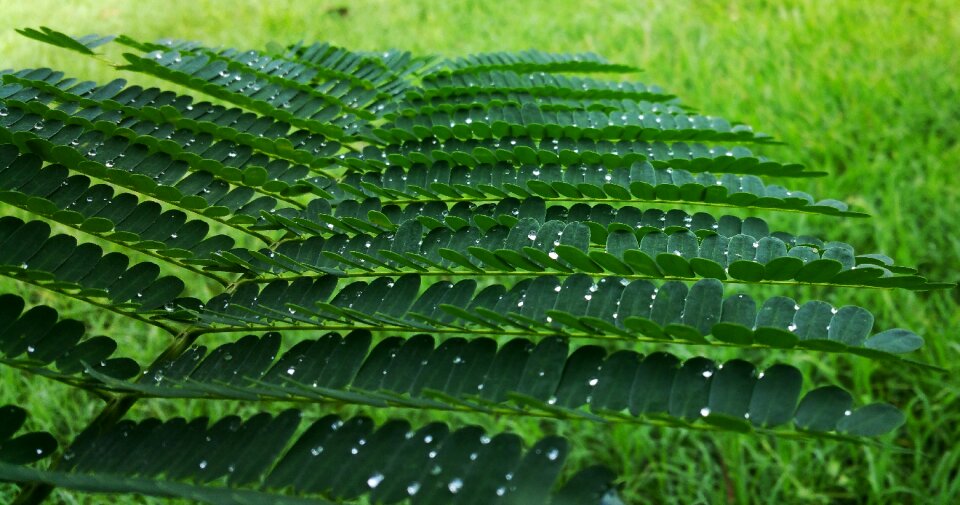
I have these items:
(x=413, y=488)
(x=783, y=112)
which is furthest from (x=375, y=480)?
(x=783, y=112)

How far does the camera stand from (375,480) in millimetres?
638

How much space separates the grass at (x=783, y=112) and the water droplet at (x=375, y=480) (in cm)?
58

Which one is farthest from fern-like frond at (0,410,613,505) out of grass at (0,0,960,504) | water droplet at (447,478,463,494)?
grass at (0,0,960,504)

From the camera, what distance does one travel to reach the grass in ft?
6.51

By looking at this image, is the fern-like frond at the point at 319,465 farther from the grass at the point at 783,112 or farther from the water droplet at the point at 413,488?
the grass at the point at 783,112

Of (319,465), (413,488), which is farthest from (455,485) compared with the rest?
(319,465)

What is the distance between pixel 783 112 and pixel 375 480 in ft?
10.5

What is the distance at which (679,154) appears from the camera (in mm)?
1223

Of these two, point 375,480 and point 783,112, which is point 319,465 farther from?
point 783,112

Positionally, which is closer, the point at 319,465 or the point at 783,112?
the point at 319,465

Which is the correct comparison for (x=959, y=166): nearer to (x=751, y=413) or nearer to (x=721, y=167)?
(x=721, y=167)

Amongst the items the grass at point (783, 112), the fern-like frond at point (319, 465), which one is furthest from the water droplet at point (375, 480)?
the grass at point (783, 112)

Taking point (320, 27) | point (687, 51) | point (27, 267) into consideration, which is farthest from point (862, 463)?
point (320, 27)

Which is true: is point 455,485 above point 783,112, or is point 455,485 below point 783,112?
below
